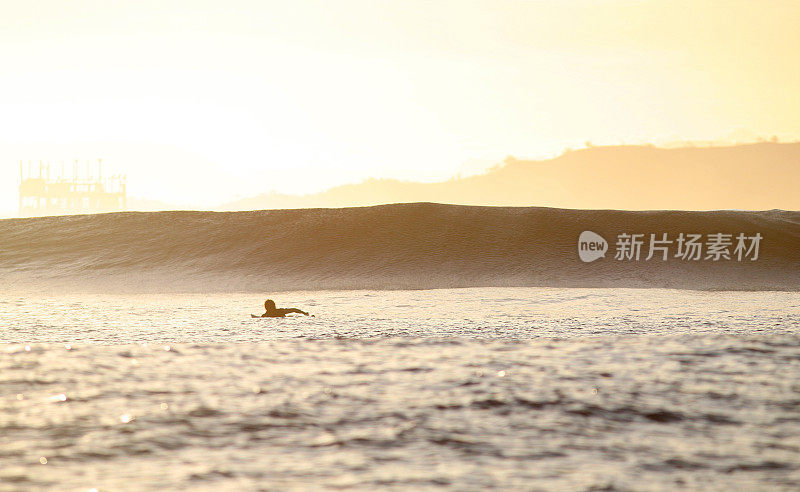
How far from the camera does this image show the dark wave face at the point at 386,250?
2762cm

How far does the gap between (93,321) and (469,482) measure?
1231cm

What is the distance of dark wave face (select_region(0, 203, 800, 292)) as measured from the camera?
27.6 m

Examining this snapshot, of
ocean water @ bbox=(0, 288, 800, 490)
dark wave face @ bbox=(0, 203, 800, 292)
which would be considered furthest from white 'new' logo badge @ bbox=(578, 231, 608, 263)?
ocean water @ bbox=(0, 288, 800, 490)

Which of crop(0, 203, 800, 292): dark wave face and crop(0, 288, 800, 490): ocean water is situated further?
crop(0, 203, 800, 292): dark wave face

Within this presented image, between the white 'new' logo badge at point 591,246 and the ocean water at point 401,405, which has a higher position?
the white 'new' logo badge at point 591,246

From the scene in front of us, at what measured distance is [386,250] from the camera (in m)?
30.6

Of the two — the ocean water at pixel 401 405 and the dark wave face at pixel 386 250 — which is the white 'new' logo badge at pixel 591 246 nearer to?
the dark wave face at pixel 386 250

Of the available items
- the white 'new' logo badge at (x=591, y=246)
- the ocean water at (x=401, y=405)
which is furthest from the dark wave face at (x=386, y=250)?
the ocean water at (x=401, y=405)

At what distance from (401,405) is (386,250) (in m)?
22.8

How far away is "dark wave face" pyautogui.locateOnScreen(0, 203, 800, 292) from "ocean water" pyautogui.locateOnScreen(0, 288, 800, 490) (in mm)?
12182

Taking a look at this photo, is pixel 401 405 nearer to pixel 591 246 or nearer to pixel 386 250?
pixel 386 250

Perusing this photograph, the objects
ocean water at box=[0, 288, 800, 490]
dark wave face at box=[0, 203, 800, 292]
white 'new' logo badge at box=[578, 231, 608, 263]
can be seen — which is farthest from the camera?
white 'new' logo badge at box=[578, 231, 608, 263]

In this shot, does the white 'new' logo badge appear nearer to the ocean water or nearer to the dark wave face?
the dark wave face

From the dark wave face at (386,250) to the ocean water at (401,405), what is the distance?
40.0 feet
